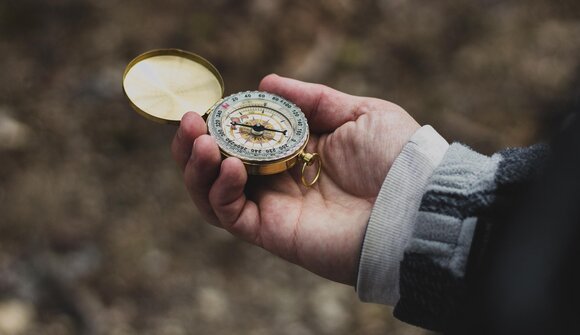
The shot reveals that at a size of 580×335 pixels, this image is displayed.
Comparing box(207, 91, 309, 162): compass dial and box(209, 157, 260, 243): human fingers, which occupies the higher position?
box(207, 91, 309, 162): compass dial

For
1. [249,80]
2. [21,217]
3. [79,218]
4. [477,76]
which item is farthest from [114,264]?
[477,76]

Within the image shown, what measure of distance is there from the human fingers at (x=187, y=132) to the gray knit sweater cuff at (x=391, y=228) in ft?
2.00

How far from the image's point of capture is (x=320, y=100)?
245 cm

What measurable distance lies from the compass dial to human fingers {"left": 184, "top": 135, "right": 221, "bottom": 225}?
4.2 inches

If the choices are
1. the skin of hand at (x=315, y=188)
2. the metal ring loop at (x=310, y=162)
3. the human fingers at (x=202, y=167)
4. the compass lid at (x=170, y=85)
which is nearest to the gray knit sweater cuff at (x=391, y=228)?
the skin of hand at (x=315, y=188)

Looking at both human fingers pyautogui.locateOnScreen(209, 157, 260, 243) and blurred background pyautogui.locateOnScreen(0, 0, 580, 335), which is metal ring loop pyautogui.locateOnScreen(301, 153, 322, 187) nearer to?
human fingers pyautogui.locateOnScreen(209, 157, 260, 243)

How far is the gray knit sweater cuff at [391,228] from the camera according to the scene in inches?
78.0

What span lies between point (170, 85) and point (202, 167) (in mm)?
469

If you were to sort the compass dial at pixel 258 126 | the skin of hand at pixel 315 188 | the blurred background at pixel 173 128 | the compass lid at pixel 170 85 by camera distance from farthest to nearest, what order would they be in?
the blurred background at pixel 173 128
the compass lid at pixel 170 85
the compass dial at pixel 258 126
the skin of hand at pixel 315 188

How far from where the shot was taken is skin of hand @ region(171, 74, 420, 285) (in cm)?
210

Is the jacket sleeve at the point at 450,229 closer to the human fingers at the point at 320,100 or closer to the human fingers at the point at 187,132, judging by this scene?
the human fingers at the point at 320,100

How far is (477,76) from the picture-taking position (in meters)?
4.26

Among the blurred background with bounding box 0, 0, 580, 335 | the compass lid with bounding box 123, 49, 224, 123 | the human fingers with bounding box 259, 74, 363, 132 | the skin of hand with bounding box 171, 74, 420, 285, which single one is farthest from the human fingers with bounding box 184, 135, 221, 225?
the blurred background with bounding box 0, 0, 580, 335

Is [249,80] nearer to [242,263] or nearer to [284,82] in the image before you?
[242,263]
